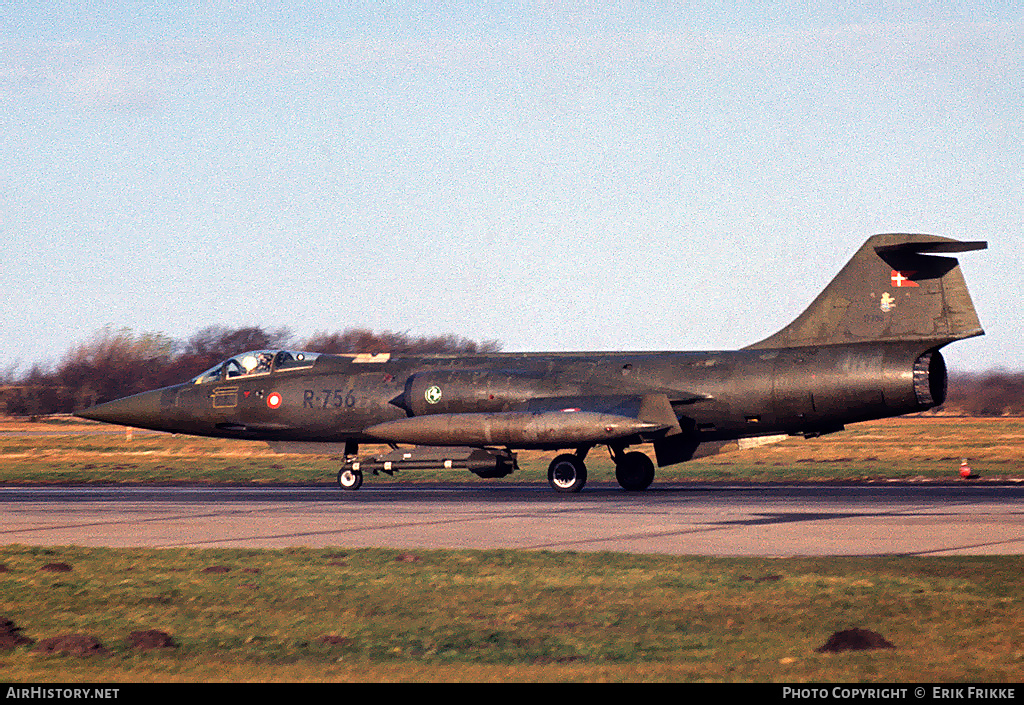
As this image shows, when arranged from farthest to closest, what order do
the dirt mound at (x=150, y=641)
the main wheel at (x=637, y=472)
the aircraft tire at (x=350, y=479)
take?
the aircraft tire at (x=350, y=479), the main wheel at (x=637, y=472), the dirt mound at (x=150, y=641)

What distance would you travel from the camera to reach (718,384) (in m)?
25.4

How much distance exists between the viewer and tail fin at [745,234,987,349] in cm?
2383

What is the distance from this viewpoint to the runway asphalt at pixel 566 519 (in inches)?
583

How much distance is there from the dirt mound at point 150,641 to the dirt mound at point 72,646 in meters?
0.23

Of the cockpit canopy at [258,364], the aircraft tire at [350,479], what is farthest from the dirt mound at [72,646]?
the cockpit canopy at [258,364]

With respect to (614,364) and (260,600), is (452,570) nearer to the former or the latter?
(260,600)

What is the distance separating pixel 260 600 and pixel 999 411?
5452 centimetres

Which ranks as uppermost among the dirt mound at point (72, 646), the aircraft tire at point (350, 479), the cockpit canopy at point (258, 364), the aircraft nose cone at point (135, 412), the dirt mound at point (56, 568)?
the cockpit canopy at point (258, 364)

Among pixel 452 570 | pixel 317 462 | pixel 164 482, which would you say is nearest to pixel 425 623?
pixel 452 570

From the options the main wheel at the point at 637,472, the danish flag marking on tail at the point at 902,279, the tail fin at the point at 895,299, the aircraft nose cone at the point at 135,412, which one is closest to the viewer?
the tail fin at the point at 895,299

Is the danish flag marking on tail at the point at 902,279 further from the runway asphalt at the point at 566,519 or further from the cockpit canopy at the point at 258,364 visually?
the cockpit canopy at the point at 258,364

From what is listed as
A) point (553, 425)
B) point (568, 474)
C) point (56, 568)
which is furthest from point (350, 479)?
point (56, 568)

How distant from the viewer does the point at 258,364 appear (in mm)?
30109

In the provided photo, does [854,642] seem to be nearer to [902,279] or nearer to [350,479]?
[902,279]
